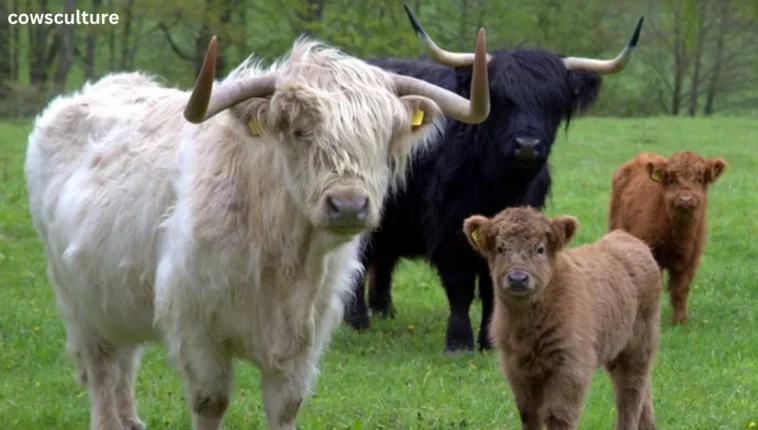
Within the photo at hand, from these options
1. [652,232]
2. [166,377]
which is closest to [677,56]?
[652,232]

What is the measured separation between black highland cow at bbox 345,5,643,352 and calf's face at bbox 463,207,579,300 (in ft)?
7.87

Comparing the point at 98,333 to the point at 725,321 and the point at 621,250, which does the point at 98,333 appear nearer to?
the point at 621,250

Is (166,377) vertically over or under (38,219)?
under

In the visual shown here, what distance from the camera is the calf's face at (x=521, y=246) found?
5281 mm

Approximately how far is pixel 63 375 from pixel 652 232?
451cm

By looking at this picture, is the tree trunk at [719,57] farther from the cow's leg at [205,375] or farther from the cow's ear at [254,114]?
the cow's ear at [254,114]

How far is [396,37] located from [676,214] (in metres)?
23.7

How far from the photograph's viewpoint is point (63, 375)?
739 centimetres

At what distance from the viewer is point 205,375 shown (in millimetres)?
4965

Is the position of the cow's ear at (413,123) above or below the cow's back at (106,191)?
above

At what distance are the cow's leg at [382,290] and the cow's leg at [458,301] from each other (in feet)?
4.11

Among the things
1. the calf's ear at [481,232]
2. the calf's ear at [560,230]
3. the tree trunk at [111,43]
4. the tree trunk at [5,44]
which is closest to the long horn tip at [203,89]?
the calf's ear at [481,232]

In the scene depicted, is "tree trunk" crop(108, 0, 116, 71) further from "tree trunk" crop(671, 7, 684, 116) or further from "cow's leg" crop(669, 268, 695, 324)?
"cow's leg" crop(669, 268, 695, 324)

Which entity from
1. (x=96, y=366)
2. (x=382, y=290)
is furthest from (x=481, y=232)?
(x=382, y=290)
